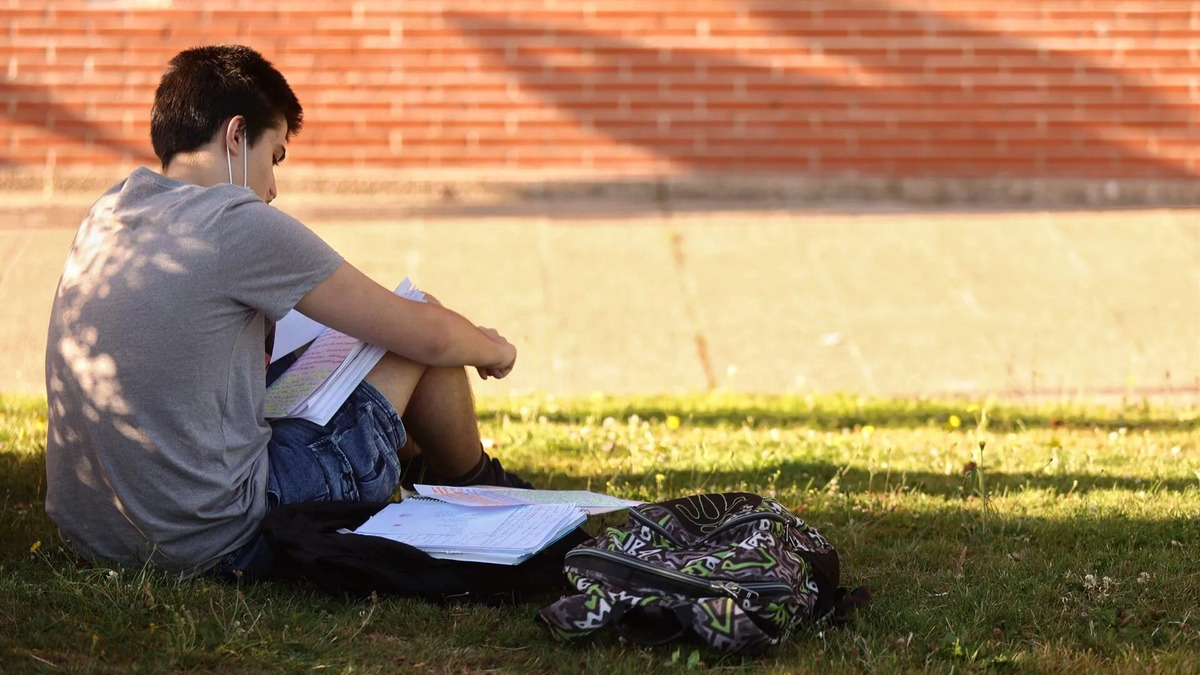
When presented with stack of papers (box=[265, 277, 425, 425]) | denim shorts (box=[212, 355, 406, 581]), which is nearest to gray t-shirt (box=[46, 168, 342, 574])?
denim shorts (box=[212, 355, 406, 581])

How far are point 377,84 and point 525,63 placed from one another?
96cm

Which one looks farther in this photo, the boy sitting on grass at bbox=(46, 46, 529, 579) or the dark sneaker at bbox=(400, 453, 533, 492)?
the dark sneaker at bbox=(400, 453, 533, 492)

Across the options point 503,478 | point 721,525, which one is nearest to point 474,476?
point 503,478

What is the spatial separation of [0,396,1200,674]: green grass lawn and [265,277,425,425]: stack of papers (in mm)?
487

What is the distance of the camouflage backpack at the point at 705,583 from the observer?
Result: 3.10m

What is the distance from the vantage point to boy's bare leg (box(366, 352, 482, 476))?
3.96 meters

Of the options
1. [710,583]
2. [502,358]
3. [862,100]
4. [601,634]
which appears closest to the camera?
[710,583]

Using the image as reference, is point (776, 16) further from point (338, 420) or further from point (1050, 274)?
point (338, 420)

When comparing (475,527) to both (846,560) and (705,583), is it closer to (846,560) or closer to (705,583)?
(705,583)

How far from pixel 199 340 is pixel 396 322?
53 centimetres

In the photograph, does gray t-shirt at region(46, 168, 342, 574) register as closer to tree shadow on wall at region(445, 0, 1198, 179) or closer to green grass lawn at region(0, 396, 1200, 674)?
green grass lawn at region(0, 396, 1200, 674)

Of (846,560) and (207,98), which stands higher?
(207,98)

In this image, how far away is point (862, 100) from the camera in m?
9.13

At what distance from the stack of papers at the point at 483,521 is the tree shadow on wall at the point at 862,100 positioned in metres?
Result: 5.57
